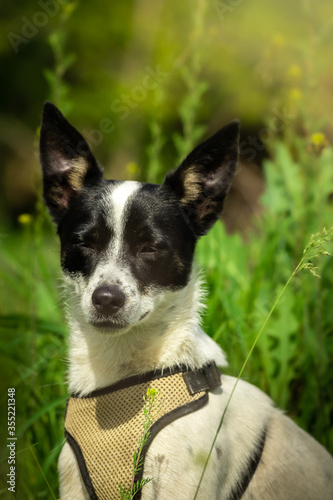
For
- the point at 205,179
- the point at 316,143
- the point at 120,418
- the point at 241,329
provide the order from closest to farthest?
the point at 120,418 < the point at 205,179 < the point at 316,143 < the point at 241,329

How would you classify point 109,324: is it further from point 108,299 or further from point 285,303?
point 285,303

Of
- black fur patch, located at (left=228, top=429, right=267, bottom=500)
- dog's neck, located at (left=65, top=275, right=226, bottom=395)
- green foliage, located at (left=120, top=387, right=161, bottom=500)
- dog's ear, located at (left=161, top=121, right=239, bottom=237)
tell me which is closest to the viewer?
green foliage, located at (left=120, top=387, right=161, bottom=500)

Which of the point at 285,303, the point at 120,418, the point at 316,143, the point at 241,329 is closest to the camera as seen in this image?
the point at 120,418

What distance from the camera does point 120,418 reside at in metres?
2.17

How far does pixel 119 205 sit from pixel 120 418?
89 centimetres

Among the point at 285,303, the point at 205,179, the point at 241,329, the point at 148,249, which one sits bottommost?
the point at 241,329

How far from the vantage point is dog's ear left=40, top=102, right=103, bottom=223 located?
2518 mm

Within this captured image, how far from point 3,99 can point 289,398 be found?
1010cm

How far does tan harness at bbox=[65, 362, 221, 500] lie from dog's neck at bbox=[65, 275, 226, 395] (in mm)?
61

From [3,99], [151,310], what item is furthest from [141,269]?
[3,99]

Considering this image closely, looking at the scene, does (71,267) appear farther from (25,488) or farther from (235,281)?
(235,281)
